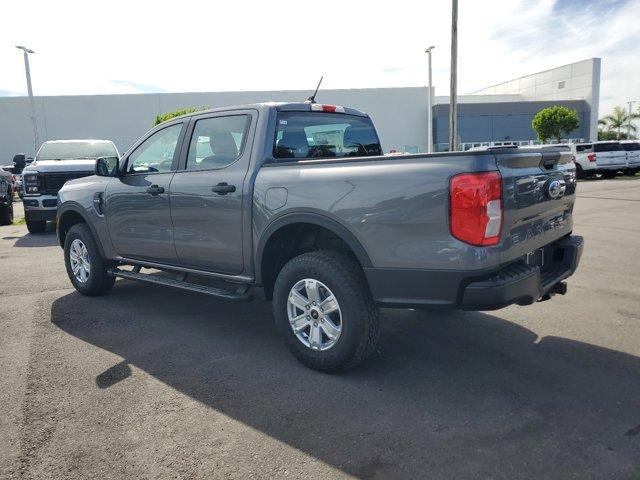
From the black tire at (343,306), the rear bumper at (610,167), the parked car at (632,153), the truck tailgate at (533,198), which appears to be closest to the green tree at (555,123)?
the parked car at (632,153)

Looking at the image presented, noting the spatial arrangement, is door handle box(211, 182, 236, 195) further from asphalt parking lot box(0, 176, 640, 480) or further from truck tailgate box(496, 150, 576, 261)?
truck tailgate box(496, 150, 576, 261)

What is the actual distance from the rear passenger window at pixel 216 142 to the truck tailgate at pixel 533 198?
211 cm

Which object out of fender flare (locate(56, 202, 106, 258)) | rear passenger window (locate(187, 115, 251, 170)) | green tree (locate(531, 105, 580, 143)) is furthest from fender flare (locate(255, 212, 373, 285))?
green tree (locate(531, 105, 580, 143))

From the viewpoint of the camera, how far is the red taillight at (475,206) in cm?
292

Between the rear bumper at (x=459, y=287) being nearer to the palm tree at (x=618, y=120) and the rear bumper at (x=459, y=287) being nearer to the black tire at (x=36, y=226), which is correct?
the black tire at (x=36, y=226)

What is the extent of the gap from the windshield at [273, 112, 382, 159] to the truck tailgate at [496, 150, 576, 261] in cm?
182

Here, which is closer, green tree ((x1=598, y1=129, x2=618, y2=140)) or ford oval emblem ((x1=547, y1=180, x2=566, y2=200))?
ford oval emblem ((x1=547, y1=180, x2=566, y2=200))

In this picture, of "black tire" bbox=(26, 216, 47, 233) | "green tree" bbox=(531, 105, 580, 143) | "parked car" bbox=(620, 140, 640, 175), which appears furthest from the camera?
"green tree" bbox=(531, 105, 580, 143)

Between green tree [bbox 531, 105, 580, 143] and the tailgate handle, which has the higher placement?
green tree [bbox 531, 105, 580, 143]

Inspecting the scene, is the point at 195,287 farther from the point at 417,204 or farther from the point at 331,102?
the point at 331,102

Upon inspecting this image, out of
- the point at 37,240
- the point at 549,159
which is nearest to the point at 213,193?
the point at 549,159

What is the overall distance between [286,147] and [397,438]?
2424 mm

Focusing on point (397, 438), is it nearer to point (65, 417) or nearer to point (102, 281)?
point (65, 417)

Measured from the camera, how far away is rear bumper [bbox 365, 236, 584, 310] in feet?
9.86
